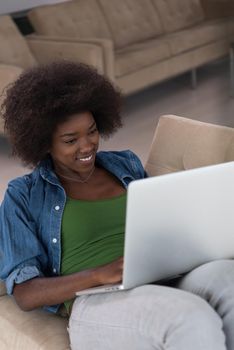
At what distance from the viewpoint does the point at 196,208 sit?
3.43 ft

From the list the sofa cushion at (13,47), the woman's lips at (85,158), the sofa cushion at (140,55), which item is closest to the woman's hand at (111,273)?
the woman's lips at (85,158)

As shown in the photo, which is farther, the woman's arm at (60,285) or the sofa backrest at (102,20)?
the sofa backrest at (102,20)

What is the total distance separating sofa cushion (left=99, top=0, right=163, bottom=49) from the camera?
443 centimetres

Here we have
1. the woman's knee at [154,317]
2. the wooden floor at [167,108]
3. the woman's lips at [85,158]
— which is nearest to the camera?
the woman's knee at [154,317]

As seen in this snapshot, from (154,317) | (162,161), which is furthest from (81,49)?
(154,317)

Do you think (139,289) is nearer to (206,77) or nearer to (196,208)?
(196,208)

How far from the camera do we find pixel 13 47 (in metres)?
3.71

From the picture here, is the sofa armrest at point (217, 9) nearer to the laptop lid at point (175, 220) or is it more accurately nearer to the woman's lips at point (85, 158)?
the woman's lips at point (85, 158)

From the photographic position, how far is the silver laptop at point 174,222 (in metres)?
1.00

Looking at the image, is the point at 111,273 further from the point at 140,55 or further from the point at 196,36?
the point at 196,36

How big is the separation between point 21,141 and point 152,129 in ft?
7.96

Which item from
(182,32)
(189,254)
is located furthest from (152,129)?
(189,254)

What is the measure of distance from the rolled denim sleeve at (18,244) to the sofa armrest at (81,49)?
2419 mm

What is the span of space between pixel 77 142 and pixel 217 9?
3.99 m
